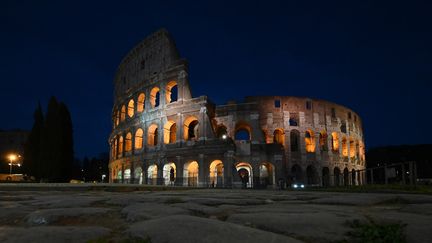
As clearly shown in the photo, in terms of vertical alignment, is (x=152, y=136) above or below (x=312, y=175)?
above

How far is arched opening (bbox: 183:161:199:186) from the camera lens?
26.8 metres

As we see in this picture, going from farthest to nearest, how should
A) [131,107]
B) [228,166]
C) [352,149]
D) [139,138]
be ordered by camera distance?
[352,149] → [131,107] → [139,138] → [228,166]

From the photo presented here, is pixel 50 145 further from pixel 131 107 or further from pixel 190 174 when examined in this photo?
pixel 190 174

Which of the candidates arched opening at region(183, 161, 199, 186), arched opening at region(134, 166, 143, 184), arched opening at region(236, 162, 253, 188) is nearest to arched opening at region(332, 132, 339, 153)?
arched opening at region(236, 162, 253, 188)

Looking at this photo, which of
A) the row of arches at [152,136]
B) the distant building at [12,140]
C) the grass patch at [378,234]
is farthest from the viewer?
the distant building at [12,140]

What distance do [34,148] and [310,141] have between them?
29.9 m

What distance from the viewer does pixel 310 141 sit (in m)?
40.3

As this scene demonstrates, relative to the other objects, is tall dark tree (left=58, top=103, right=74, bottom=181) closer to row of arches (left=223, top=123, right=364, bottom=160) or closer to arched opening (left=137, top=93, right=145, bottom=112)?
arched opening (left=137, top=93, right=145, bottom=112)

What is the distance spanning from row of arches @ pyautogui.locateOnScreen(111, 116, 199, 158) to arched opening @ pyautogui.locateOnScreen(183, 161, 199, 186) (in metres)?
2.39

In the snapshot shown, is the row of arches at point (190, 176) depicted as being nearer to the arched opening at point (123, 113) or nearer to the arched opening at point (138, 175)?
the arched opening at point (138, 175)

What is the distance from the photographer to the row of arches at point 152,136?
31.2m

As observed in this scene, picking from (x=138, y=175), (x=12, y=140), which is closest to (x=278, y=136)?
(x=138, y=175)

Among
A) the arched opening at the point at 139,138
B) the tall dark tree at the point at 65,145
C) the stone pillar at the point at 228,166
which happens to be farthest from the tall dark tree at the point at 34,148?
the stone pillar at the point at 228,166

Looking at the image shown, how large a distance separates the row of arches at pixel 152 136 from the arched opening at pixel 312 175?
1360 centimetres
